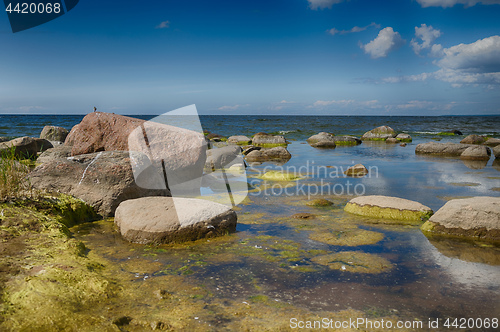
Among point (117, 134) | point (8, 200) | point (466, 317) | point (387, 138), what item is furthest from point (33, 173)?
point (387, 138)

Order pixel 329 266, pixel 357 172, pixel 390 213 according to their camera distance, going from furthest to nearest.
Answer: pixel 357 172 → pixel 390 213 → pixel 329 266

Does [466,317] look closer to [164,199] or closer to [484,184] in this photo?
[164,199]

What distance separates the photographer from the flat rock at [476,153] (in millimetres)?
16672

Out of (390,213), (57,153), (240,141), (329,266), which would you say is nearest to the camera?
(329,266)

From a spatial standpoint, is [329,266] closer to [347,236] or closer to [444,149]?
[347,236]

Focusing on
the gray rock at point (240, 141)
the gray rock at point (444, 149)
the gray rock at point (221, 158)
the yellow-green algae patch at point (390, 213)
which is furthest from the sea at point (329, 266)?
the gray rock at point (240, 141)

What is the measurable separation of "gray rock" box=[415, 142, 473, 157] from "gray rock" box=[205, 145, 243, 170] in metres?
11.0

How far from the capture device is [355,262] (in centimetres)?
477

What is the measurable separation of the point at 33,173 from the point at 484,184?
11.7 metres

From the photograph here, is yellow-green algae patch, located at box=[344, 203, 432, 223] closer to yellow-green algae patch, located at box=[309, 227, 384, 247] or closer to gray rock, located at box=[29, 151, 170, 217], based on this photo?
yellow-green algae patch, located at box=[309, 227, 384, 247]

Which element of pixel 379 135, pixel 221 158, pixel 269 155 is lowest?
pixel 269 155

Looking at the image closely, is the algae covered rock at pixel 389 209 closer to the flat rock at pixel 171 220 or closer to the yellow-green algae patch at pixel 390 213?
the yellow-green algae patch at pixel 390 213

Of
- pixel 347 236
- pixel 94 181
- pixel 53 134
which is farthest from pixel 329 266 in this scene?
pixel 53 134

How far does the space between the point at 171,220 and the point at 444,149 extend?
58.0ft
